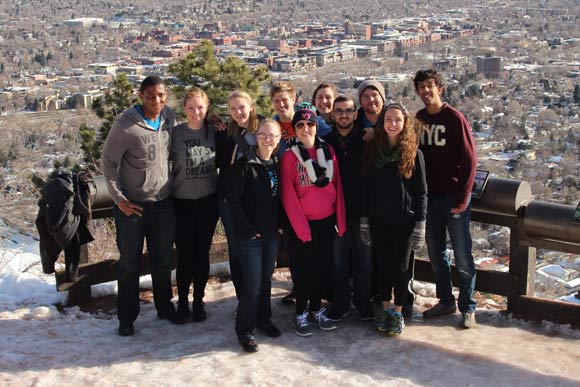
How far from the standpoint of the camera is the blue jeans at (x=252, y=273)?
13.0 ft

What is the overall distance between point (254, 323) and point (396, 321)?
0.80 metres

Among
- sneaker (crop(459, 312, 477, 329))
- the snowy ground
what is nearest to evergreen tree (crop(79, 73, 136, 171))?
the snowy ground

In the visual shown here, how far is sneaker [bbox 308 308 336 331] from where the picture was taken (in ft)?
13.9

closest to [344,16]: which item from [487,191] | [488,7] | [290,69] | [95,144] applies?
[488,7]

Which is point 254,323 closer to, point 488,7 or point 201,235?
point 201,235

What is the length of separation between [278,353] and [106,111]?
12.9m

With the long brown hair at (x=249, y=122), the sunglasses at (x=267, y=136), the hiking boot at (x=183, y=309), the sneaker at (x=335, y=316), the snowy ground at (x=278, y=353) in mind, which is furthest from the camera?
the hiking boot at (x=183, y=309)

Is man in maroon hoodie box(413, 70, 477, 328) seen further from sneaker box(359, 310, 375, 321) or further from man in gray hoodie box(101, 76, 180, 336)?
man in gray hoodie box(101, 76, 180, 336)

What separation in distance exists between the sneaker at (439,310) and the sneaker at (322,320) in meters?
0.60

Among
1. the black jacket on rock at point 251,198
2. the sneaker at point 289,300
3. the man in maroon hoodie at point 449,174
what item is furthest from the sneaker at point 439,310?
the black jacket on rock at point 251,198

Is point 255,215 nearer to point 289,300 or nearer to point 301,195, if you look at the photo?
point 301,195

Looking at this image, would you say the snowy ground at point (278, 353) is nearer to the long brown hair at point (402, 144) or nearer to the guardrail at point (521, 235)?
the guardrail at point (521, 235)

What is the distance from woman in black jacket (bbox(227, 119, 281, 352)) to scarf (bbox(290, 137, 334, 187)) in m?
0.14

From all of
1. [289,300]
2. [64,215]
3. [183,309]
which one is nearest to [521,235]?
[289,300]
